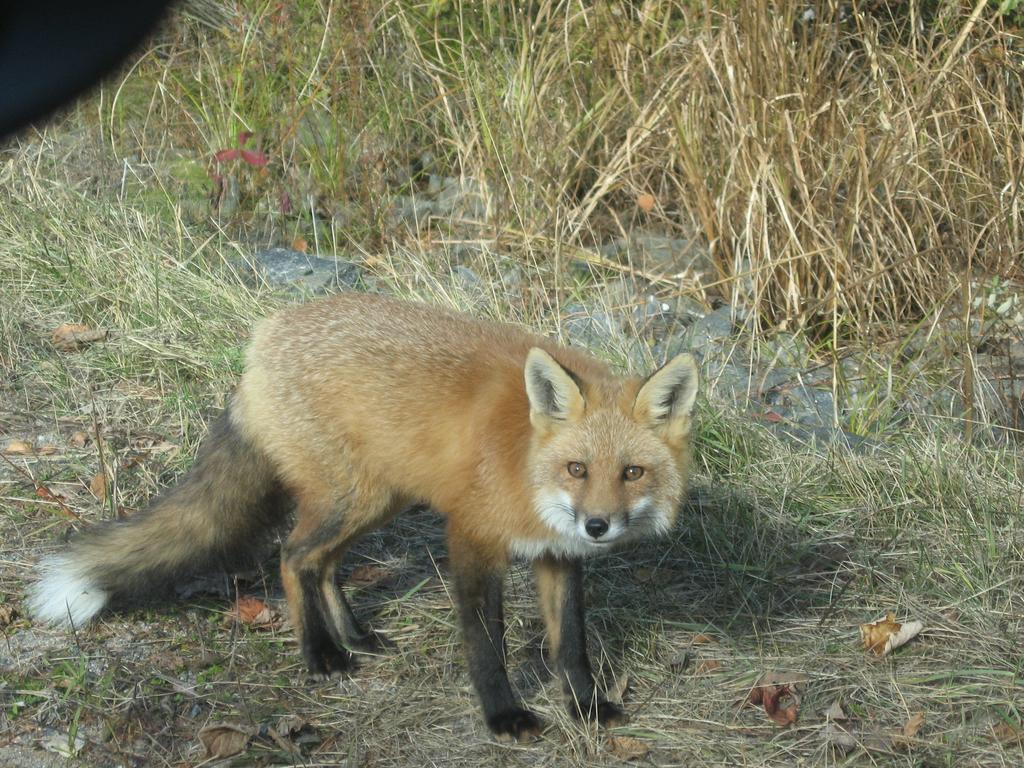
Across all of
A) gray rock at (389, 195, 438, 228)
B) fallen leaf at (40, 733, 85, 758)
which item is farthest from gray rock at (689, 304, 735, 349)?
fallen leaf at (40, 733, 85, 758)

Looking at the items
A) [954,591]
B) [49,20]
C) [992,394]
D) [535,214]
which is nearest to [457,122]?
[535,214]

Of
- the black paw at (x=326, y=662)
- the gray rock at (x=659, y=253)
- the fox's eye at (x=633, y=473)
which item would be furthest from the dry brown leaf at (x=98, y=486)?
the gray rock at (x=659, y=253)

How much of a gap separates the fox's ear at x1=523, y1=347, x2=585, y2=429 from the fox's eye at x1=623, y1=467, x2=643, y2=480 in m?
0.23

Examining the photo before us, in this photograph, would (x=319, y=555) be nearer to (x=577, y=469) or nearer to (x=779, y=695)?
(x=577, y=469)

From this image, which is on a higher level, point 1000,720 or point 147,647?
point 147,647

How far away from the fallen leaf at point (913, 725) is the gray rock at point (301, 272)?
3892 mm

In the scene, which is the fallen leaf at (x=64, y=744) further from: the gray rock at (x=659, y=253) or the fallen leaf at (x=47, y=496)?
the gray rock at (x=659, y=253)

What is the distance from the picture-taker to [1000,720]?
352 cm

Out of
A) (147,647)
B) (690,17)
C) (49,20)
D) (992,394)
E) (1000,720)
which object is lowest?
(992,394)

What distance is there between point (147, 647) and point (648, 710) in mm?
1671

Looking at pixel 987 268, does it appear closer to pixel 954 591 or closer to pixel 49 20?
pixel 954 591

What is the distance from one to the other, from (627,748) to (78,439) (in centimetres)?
276

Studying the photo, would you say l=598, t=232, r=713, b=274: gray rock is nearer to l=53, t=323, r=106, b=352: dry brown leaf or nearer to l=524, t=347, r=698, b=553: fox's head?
l=53, t=323, r=106, b=352: dry brown leaf

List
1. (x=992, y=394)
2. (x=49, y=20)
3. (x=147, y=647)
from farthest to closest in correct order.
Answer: (x=992, y=394) < (x=147, y=647) < (x=49, y=20)
